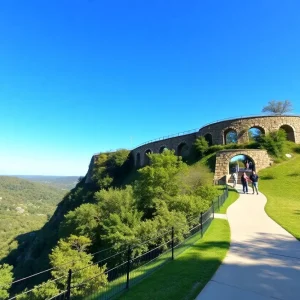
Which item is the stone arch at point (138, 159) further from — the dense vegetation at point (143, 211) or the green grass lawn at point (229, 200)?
the green grass lawn at point (229, 200)

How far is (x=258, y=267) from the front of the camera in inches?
243

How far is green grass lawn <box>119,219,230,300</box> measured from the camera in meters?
4.96

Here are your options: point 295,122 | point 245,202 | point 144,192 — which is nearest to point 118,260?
point 144,192

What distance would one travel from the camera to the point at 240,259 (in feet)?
22.3

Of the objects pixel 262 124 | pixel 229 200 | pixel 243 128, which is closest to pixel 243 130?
pixel 243 128

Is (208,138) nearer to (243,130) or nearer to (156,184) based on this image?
(243,130)

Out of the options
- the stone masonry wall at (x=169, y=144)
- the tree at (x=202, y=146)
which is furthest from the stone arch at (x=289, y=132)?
the stone masonry wall at (x=169, y=144)

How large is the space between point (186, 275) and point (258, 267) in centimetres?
197

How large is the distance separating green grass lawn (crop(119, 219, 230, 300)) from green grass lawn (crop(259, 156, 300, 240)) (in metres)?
3.93

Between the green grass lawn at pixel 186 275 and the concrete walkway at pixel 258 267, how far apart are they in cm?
22

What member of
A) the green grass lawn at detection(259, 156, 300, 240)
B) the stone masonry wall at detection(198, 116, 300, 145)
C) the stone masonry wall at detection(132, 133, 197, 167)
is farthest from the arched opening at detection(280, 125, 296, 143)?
the stone masonry wall at detection(132, 133, 197, 167)

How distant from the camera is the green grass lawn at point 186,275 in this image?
496 cm

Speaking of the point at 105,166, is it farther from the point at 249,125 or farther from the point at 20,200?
the point at 20,200

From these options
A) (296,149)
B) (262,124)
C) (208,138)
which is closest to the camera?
(296,149)
